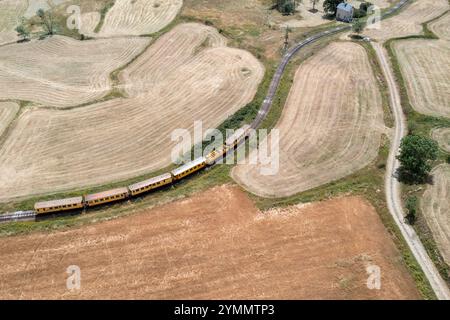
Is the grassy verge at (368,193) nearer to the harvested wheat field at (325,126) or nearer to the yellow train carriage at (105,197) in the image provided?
the harvested wheat field at (325,126)

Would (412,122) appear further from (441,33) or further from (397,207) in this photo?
(441,33)

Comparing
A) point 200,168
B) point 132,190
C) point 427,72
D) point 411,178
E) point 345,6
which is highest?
point 345,6

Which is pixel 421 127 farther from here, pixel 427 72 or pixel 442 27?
pixel 442 27

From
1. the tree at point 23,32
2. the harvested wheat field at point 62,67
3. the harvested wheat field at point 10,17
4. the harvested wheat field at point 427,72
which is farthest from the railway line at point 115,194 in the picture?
the harvested wheat field at point 10,17

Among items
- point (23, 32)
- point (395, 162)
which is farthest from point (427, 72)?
point (23, 32)

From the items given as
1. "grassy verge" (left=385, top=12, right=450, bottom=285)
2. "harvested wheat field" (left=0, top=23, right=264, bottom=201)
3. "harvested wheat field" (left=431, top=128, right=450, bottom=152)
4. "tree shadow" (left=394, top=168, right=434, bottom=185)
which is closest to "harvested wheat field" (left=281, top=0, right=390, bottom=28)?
"grassy verge" (left=385, top=12, right=450, bottom=285)

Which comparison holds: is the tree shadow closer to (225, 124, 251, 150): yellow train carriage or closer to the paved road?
the paved road
